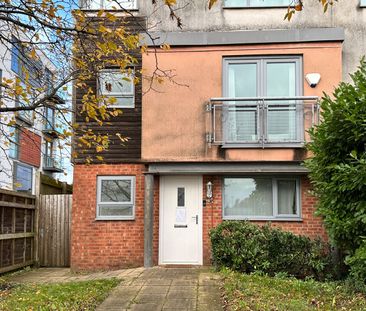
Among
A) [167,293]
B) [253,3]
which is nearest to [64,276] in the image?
[167,293]

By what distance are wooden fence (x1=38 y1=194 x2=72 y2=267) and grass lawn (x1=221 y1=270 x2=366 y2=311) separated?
5.60 m

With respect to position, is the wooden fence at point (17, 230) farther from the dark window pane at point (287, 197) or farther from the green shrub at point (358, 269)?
the green shrub at point (358, 269)

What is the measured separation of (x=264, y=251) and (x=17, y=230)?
6.29 m

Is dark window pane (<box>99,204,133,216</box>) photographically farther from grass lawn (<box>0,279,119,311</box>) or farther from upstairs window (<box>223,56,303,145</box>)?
upstairs window (<box>223,56,303,145</box>)

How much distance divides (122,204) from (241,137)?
3.28 m

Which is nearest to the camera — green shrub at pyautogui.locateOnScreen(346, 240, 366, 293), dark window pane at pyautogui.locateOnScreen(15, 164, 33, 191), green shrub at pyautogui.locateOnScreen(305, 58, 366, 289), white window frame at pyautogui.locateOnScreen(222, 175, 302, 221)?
green shrub at pyautogui.locateOnScreen(346, 240, 366, 293)

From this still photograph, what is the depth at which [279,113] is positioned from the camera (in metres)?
10.4

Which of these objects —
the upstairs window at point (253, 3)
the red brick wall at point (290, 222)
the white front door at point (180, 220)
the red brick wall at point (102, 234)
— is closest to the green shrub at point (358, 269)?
the red brick wall at point (290, 222)

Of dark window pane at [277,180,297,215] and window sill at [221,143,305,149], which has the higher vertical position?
window sill at [221,143,305,149]

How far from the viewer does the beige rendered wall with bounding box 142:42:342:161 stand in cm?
1045

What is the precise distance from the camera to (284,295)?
7.28m

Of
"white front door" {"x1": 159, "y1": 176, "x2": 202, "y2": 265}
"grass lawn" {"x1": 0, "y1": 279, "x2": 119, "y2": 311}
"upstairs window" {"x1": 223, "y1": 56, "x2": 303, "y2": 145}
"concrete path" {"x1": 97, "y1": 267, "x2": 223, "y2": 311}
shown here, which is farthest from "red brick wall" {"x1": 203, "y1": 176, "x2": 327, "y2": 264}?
"grass lawn" {"x1": 0, "y1": 279, "x2": 119, "y2": 311}

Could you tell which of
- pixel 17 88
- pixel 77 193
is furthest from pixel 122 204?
pixel 17 88

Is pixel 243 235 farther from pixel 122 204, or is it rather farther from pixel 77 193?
pixel 77 193
